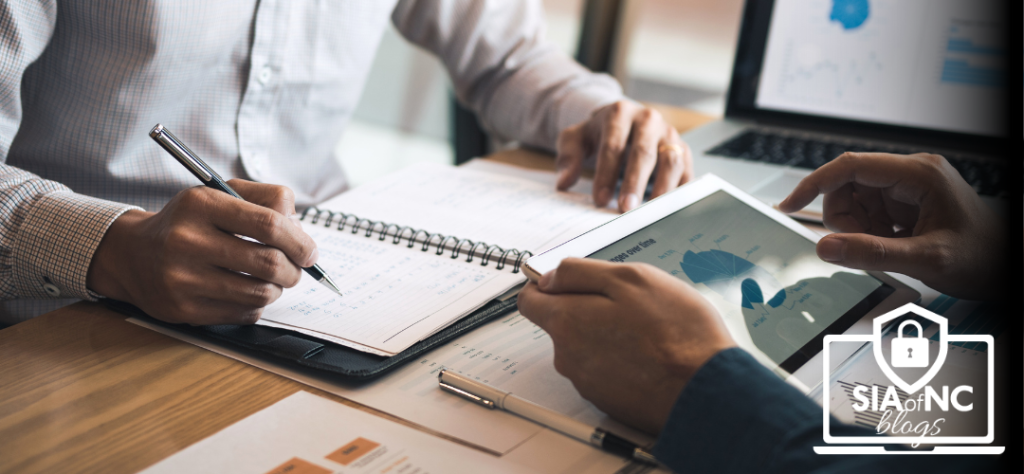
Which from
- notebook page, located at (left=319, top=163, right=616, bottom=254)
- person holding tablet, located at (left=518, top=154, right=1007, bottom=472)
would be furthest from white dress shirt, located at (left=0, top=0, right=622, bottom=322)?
person holding tablet, located at (left=518, top=154, right=1007, bottom=472)

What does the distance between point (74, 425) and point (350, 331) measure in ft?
0.65

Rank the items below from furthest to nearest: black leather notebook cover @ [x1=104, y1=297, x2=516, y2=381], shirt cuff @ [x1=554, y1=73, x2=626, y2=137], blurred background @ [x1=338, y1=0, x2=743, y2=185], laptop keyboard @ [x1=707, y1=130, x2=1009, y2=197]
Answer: blurred background @ [x1=338, y1=0, x2=743, y2=185] < shirt cuff @ [x1=554, y1=73, x2=626, y2=137] < laptop keyboard @ [x1=707, y1=130, x2=1009, y2=197] < black leather notebook cover @ [x1=104, y1=297, x2=516, y2=381]

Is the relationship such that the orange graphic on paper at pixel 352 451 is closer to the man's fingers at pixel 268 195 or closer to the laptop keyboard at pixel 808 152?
the man's fingers at pixel 268 195

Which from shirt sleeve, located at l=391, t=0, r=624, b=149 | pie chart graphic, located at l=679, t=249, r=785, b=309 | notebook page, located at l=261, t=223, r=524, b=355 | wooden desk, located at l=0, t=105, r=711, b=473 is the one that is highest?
shirt sleeve, located at l=391, t=0, r=624, b=149

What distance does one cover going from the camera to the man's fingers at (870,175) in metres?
0.66

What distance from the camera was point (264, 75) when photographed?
936mm

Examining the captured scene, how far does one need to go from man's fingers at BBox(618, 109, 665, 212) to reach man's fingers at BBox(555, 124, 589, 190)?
0.26ft

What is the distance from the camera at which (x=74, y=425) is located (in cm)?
46

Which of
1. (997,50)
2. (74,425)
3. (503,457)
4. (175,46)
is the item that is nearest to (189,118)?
(175,46)

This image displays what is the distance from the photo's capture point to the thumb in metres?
0.58

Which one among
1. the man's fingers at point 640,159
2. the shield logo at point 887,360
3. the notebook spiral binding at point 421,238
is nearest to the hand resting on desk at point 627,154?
the man's fingers at point 640,159

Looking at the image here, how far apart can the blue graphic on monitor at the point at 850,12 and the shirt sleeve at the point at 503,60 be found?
0.37 metres

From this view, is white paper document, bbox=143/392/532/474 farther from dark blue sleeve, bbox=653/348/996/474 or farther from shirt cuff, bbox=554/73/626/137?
shirt cuff, bbox=554/73/626/137

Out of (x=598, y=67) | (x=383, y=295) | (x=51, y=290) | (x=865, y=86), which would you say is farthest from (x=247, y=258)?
(x=598, y=67)
